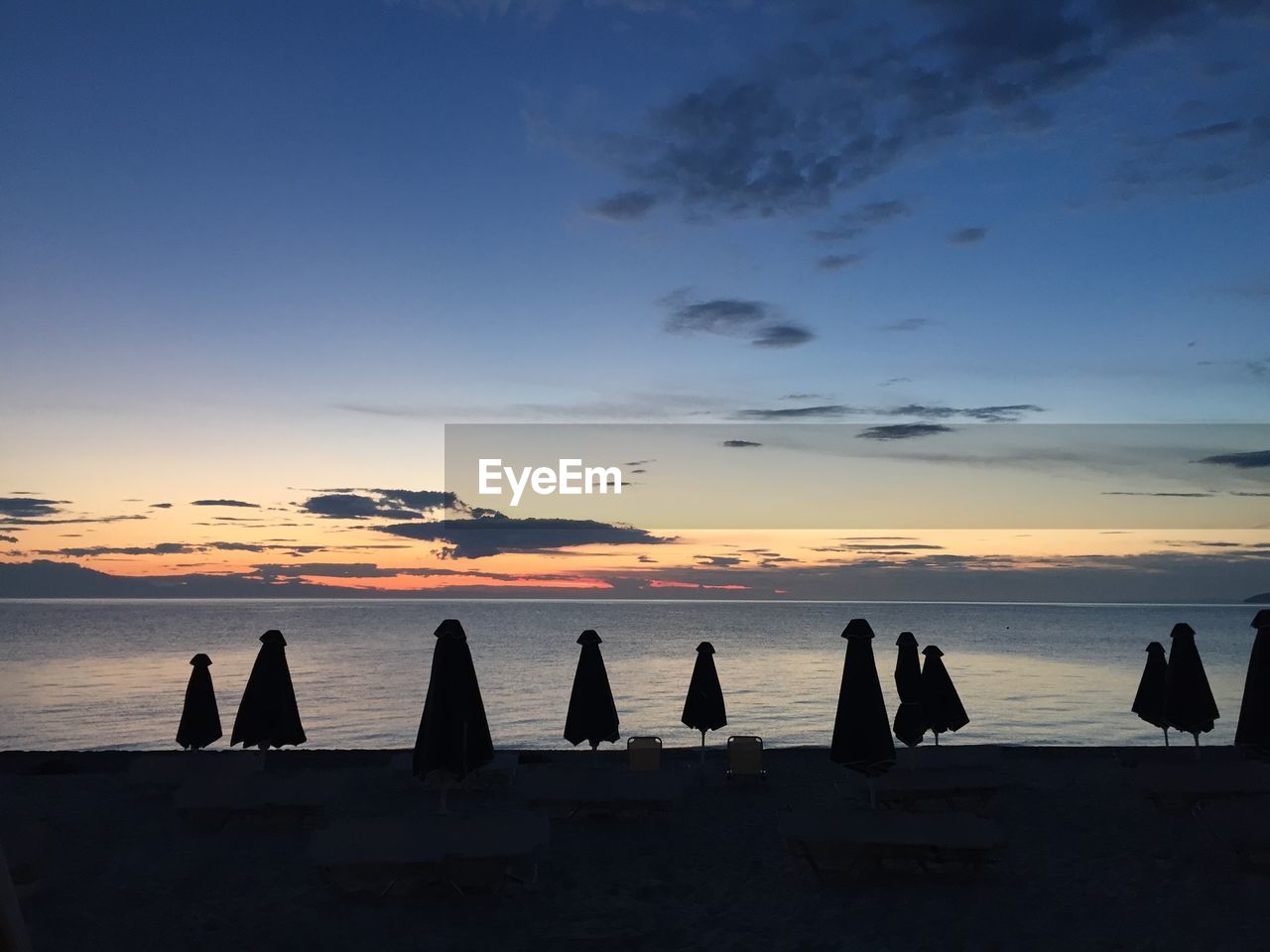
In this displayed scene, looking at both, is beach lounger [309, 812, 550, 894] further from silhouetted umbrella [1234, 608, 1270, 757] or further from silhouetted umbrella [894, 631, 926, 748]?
silhouetted umbrella [1234, 608, 1270, 757]

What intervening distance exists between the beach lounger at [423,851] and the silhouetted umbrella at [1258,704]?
1076 cm

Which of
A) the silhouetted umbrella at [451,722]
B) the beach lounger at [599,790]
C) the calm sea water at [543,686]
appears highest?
the silhouetted umbrella at [451,722]

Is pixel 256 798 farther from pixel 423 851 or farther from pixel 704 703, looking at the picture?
pixel 704 703

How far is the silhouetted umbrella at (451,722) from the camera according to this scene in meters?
12.0

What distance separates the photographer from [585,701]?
53.1 feet

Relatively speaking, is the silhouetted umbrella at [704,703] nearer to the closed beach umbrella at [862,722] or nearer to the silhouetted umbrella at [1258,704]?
the closed beach umbrella at [862,722]

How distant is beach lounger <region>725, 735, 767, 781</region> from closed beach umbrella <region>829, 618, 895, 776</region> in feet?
11.6

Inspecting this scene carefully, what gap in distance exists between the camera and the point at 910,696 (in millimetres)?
17297

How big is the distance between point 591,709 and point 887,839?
655cm

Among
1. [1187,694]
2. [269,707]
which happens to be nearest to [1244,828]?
[1187,694]

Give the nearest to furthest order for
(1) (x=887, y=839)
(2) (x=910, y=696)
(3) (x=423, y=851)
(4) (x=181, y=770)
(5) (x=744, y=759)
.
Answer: (3) (x=423, y=851), (1) (x=887, y=839), (4) (x=181, y=770), (5) (x=744, y=759), (2) (x=910, y=696)

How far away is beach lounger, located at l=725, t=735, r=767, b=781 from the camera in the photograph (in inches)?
660

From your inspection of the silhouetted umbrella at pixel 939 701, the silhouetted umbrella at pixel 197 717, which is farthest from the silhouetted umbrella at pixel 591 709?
the silhouetted umbrella at pixel 197 717

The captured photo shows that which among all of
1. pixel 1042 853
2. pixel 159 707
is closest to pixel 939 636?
pixel 159 707
